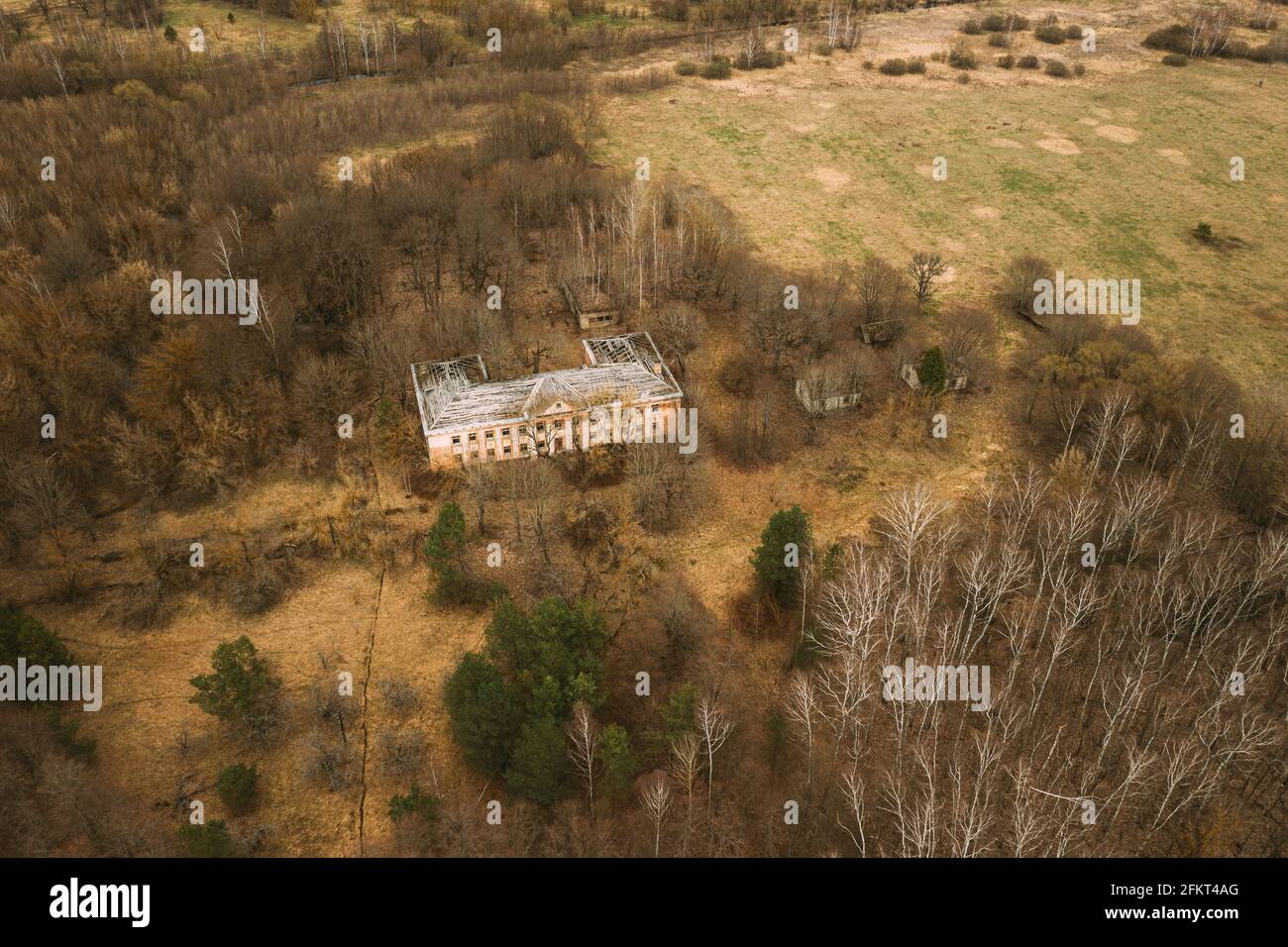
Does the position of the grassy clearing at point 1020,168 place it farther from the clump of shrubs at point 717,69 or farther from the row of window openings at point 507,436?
the row of window openings at point 507,436

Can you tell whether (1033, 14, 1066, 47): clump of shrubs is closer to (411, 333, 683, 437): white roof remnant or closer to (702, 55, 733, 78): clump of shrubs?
(702, 55, 733, 78): clump of shrubs

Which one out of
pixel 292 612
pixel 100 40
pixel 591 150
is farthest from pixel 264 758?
pixel 100 40

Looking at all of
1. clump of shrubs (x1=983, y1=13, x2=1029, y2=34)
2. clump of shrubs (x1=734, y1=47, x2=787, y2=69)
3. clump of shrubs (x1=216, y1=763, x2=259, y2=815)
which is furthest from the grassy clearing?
clump of shrubs (x1=216, y1=763, x2=259, y2=815)

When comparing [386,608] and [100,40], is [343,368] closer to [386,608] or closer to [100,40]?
[386,608]

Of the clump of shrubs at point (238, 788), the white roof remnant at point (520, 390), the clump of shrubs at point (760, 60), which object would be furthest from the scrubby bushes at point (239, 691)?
the clump of shrubs at point (760, 60)

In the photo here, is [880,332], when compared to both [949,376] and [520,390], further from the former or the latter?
[520,390]

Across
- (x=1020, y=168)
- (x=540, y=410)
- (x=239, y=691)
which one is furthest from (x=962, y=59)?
(x=239, y=691)
